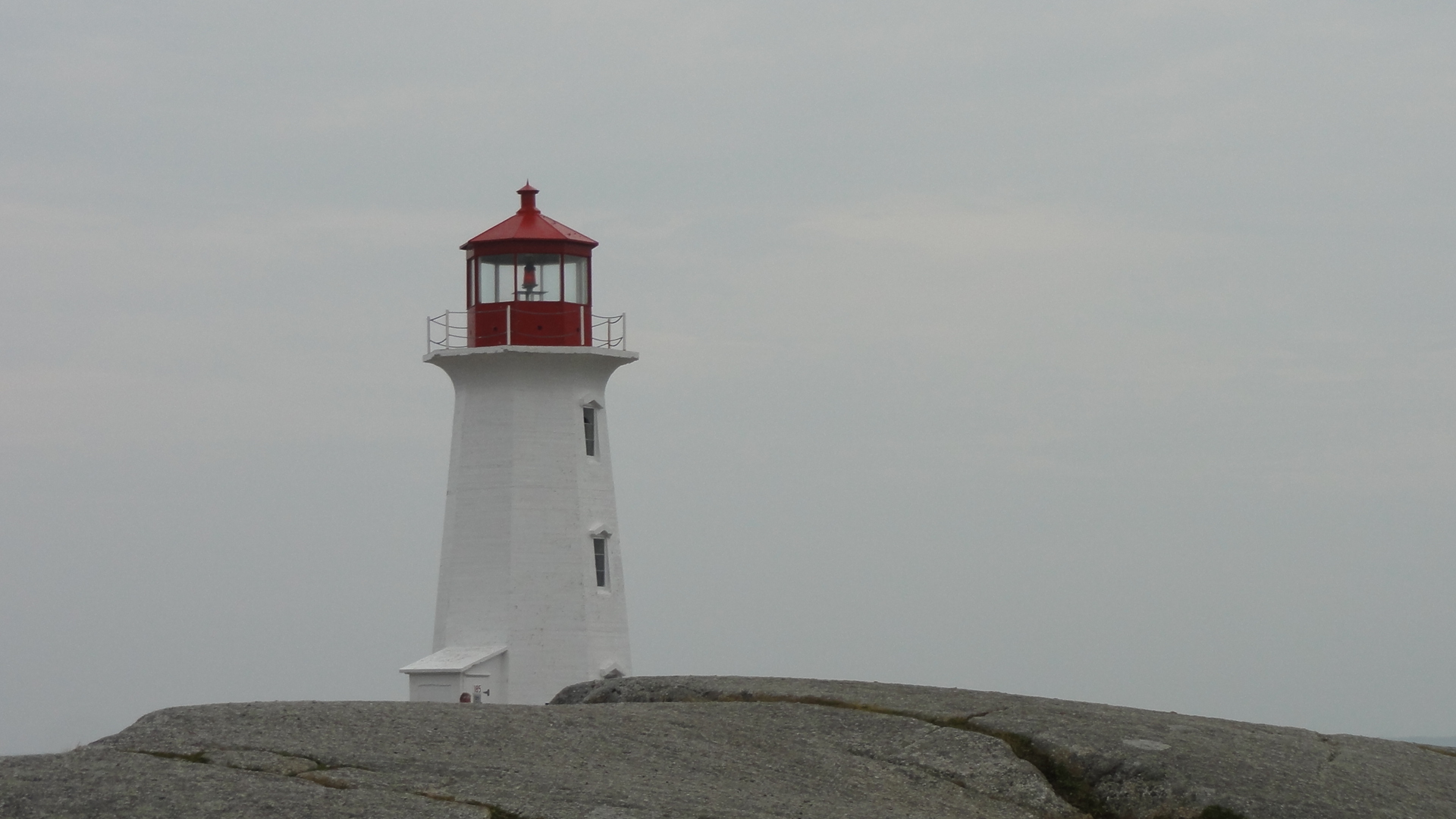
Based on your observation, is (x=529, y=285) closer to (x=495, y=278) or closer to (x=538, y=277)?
(x=538, y=277)

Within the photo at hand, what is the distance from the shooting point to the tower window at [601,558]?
29781mm

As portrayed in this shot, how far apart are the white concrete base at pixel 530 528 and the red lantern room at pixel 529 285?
0.58 meters

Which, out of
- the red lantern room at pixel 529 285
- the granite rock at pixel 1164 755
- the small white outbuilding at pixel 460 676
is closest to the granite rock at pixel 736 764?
the granite rock at pixel 1164 755

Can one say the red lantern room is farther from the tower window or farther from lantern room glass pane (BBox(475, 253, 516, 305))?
the tower window

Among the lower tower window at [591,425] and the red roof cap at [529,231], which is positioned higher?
the red roof cap at [529,231]

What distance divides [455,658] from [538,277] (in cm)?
704

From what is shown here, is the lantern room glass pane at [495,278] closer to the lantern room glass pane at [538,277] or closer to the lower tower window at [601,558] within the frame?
the lantern room glass pane at [538,277]

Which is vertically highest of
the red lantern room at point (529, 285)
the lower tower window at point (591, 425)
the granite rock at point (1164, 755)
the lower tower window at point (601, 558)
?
the red lantern room at point (529, 285)

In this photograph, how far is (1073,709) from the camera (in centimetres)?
1552

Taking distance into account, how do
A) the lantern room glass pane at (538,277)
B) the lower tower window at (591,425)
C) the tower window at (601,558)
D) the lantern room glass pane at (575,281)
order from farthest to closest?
1. the lantern room glass pane at (575,281)
2. the lantern room glass pane at (538,277)
3. the lower tower window at (591,425)
4. the tower window at (601,558)

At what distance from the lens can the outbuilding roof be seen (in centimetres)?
2805

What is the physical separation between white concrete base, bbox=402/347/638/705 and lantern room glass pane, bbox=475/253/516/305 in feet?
4.08

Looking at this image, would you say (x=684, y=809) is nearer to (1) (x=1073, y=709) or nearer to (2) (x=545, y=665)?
(1) (x=1073, y=709)

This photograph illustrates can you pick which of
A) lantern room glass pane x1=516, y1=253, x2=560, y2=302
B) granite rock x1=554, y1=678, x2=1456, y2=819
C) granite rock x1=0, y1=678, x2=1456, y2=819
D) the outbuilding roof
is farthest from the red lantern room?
granite rock x1=0, y1=678, x2=1456, y2=819
